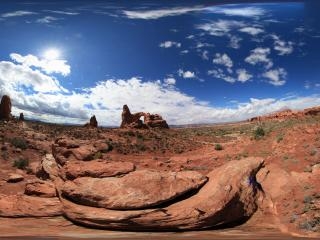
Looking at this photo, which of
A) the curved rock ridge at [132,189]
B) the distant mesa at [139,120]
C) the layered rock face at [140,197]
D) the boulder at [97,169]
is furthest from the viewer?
the distant mesa at [139,120]

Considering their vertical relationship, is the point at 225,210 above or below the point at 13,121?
below

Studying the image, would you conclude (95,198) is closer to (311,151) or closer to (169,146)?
(311,151)

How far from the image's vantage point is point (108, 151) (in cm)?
4919

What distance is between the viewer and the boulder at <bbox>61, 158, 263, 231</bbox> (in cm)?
1869

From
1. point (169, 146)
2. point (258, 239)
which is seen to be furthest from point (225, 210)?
point (169, 146)

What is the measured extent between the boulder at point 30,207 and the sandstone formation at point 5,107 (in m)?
58.9

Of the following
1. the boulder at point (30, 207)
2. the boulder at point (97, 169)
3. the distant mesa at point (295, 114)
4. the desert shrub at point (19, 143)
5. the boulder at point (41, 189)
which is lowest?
the boulder at point (30, 207)

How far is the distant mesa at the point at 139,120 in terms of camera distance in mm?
86875

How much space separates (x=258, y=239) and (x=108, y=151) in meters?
34.5

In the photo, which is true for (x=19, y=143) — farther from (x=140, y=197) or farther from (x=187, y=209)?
(x=187, y=209)

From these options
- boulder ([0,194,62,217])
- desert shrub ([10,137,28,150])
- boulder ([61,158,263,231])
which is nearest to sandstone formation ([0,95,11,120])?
desert shrub ([10,137,28,150])

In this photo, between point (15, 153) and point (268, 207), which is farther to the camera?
point (15, 153)

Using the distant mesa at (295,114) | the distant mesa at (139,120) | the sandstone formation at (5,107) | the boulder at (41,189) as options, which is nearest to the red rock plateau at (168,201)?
A: the boulder at (41,189)

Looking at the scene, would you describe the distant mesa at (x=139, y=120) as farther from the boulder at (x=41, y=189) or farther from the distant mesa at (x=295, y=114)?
the boulder at (x=41, y=189)
